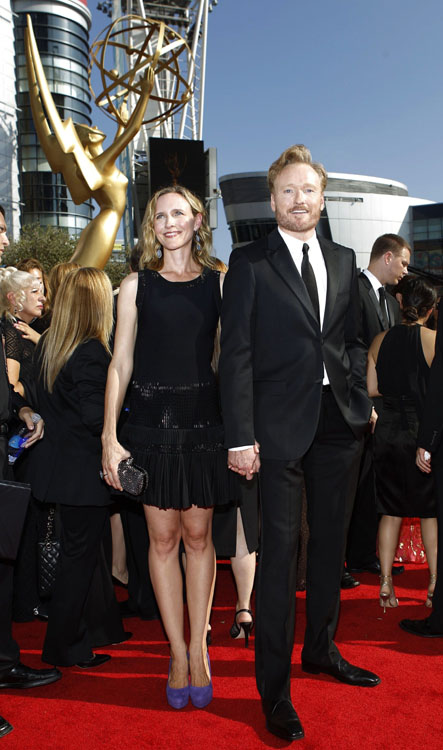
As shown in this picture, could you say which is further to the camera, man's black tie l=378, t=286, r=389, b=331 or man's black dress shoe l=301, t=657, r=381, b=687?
man's black tie l=378, t=286, r=389, b=331

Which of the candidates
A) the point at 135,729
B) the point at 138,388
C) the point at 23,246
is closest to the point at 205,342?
the point at 138,388

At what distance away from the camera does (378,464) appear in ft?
13.9

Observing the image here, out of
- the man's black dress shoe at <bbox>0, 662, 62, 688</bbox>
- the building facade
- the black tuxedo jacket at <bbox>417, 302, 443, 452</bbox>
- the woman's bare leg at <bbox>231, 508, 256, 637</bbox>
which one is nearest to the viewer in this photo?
the man's black dress shoe at <bbox>0, 662, 62, 688</bbox>

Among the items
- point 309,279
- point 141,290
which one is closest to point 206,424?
point 141,290

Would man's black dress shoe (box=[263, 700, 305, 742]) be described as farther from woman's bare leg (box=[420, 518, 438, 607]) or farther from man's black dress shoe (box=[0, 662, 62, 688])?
woman's bare leg (box=[420, 518, 438, 607])

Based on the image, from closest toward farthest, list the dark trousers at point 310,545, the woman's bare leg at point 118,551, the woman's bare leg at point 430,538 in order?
the dark trousers at point 310,545
the woman's bare leg at point 430,538
the woman's bare leg at point 118,551

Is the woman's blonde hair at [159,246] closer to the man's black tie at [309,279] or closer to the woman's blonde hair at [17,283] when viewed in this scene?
the man's black tie at [309,279]

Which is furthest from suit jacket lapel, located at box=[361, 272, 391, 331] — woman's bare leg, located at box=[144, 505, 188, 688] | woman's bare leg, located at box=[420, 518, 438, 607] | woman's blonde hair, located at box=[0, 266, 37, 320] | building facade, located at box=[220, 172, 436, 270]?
building facade, located at box=[220, 172, 436, 270]

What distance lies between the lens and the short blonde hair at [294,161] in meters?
2.70

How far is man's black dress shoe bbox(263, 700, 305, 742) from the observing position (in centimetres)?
251

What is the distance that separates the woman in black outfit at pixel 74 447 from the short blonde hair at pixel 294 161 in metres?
1.00

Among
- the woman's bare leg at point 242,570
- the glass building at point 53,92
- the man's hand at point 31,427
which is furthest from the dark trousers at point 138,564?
the glass building at point 53,92

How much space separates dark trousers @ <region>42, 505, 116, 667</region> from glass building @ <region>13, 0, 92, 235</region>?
66.7 metres

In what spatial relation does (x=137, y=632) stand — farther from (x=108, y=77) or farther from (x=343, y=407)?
(x=108, y=77)
